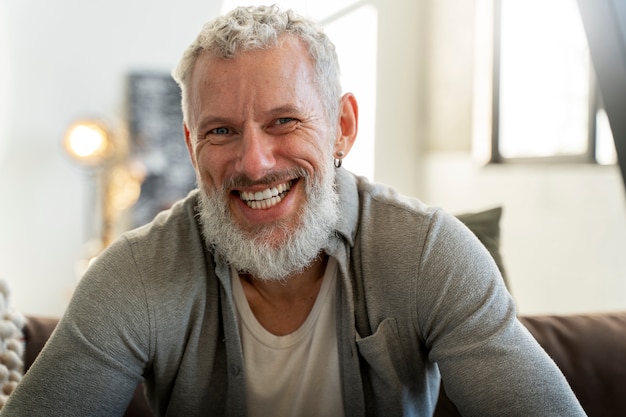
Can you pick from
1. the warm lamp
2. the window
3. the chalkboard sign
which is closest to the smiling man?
the window

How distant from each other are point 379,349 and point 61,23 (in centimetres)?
366

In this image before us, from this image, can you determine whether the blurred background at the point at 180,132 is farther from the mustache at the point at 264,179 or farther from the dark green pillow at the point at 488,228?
the mustache at the point at 264,179

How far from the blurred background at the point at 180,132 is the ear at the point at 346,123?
228cm

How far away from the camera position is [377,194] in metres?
1.44

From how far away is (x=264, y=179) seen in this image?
124 centimetres

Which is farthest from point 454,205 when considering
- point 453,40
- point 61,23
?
point 61,23

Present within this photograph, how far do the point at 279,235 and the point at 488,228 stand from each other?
0.71 metres

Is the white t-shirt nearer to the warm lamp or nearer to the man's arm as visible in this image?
the man's arm

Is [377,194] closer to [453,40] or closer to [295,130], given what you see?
[295,130]

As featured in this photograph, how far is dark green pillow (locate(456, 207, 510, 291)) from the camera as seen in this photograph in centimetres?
177

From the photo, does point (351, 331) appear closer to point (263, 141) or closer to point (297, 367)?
point (297, 367)

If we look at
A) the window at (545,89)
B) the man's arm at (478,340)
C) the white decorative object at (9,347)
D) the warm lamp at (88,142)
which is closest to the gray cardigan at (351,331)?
the man's arm at (478,340)

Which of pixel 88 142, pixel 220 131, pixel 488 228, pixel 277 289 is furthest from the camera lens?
pixel 88 142

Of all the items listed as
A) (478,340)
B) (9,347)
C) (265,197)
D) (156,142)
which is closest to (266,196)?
(265,197)
